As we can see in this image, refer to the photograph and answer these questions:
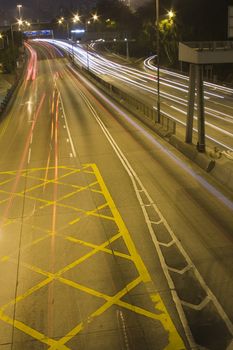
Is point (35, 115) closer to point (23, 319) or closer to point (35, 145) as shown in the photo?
point (35, 145)

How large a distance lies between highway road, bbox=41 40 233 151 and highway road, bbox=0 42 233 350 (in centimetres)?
793

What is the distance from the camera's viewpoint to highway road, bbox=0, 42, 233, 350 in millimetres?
10523

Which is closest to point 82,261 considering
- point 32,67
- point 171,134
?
point 171,134

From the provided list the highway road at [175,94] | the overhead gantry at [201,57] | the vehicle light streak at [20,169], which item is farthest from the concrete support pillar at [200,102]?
the vehicle light streak at [20,169]

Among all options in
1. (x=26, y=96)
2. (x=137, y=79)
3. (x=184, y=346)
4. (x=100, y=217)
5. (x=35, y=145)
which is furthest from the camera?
(x=137, y=79)

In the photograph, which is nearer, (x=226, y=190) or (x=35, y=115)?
(x=226, y=190)

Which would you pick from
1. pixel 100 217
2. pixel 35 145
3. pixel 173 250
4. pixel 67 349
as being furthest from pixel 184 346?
pixel 35 145

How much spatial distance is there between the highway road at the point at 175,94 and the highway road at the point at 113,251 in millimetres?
7929

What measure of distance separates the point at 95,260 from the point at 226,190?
8.41 m

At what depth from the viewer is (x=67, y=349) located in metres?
9.84

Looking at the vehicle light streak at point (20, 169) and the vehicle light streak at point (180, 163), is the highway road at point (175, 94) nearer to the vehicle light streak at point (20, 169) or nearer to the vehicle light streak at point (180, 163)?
the vehicle light streak at point (180, 163)

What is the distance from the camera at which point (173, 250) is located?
1449 centimetres

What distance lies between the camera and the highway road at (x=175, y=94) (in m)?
36.0

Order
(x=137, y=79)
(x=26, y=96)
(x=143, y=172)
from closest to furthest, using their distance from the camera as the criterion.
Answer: (x=143, y=172) → (x=26, y=96) → (x=137, y=79)
